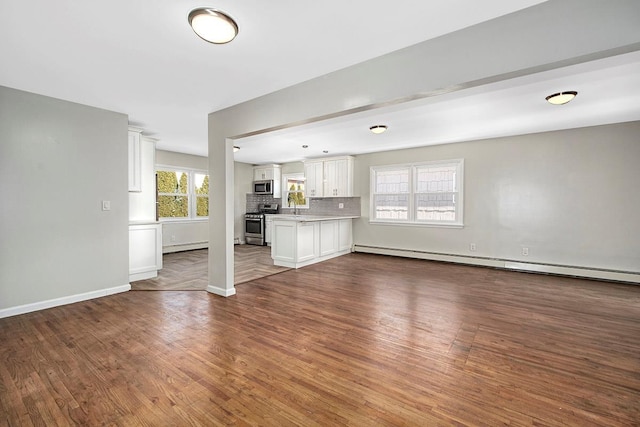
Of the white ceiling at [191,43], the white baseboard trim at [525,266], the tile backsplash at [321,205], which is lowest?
the white baseboard trim at [525,266]

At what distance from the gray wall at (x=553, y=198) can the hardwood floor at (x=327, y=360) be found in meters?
1.22

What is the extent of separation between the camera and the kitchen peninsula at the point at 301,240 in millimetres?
5367

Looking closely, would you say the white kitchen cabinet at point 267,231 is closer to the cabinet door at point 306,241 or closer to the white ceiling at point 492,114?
the white ceiling at point 492,114

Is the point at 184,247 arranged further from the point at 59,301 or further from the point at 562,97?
the point at 562,97

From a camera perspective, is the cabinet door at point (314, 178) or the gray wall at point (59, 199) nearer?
the gray wall at point (59, 199)

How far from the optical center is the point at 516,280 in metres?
4.56

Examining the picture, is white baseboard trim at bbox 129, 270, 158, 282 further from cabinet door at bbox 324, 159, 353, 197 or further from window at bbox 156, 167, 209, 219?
cabinet door at bbox 324, 159, 353, 197

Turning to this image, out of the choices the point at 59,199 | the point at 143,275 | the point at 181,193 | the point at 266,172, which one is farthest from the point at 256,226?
the point at 59,199

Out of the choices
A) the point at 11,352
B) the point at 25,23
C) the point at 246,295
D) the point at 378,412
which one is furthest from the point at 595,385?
the point at 25,23

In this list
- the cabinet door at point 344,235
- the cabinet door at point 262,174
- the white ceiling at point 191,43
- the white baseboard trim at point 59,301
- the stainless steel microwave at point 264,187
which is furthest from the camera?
the cabinet door at point 262,174

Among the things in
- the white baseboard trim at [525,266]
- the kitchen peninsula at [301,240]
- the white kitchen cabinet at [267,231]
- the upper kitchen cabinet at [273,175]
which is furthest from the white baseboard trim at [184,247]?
the white baseboard trim at [525,266]

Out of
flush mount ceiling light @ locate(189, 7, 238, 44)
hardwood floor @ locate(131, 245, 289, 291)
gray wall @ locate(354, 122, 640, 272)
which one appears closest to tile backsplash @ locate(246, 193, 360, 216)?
hardwood floor @ locate(131, 245, 289, 291)

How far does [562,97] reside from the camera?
3189 millimetres

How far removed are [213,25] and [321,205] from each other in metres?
6.18
